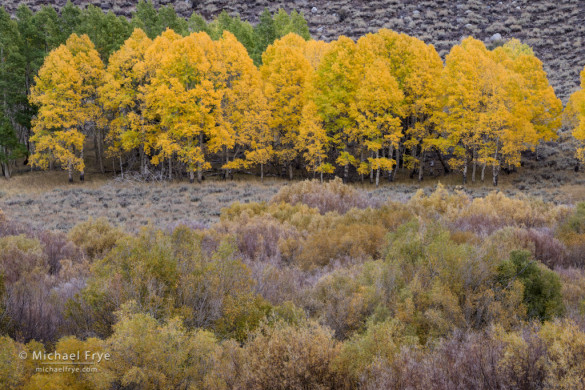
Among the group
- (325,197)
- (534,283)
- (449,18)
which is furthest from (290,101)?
(449,18)

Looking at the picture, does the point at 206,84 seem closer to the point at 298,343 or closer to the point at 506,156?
the point at 506,156

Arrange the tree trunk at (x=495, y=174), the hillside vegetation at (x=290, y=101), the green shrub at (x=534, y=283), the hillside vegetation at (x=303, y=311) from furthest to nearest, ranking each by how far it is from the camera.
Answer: the tree trunk at (x=495, y=174)
the hillside vegetation at (x=290, y=101)
the green shrub at (x=534, y=283)
the hillside vegetation at (x=303, y=311)

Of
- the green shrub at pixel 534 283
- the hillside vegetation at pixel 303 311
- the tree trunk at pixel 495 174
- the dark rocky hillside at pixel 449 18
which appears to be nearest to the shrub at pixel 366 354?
the hillside vegetation at pixel 303 311

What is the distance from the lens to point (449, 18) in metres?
62.8

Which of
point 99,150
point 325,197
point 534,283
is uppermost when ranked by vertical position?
point 99,150

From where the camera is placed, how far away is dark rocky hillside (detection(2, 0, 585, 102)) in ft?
176

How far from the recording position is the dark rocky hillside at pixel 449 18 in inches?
2110

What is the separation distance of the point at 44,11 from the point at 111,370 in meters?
40.4

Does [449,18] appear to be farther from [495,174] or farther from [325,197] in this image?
[325,197]

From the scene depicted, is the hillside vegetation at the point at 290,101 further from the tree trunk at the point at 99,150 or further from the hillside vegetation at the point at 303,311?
the hillside vegetation at the point at 303,311

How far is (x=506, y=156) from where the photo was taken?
2955 cm

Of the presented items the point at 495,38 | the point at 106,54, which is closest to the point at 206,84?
the point at 106,54

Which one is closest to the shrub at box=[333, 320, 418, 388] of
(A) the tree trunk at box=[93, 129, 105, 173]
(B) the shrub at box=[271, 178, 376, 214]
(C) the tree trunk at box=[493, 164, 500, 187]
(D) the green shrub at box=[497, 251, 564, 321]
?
(D) the green shrub at box=[497, 251, 564, 321]

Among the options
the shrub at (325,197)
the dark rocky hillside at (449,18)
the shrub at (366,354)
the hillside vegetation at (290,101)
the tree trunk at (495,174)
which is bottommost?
the tree trunk at (495,174)
